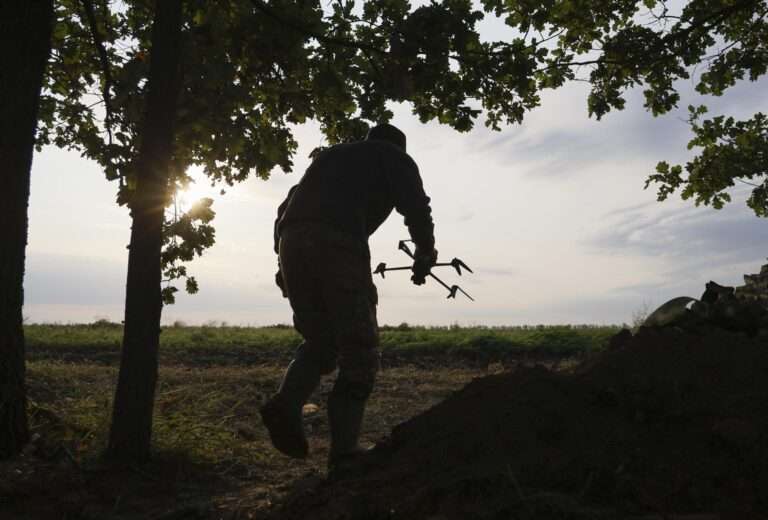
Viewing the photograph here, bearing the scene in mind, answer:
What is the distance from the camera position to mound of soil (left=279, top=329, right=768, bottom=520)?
9.70ft

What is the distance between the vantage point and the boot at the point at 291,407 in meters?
4.62

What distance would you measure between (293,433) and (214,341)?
1170 centimetres

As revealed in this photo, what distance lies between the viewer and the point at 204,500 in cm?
462

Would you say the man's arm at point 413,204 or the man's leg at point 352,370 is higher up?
the man's arm at point 413,204

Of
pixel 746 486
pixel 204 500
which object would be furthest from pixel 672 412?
pixel 204 500

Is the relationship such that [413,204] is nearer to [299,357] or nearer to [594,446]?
[299,357]

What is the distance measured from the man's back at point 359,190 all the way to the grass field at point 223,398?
187 centimetres

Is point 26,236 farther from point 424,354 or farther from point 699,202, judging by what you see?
point 699,202

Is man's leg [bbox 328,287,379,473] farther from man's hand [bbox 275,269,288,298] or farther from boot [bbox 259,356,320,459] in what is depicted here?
man's hand [bbox 275,269,288,298]

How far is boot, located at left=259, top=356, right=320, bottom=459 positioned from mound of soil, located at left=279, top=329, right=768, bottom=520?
0.74m

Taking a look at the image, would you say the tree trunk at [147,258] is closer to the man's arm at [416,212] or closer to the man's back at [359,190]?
the man's back at [359,190]

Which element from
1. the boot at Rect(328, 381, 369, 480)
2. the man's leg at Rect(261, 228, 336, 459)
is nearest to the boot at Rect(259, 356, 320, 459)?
the man's leg at Rect(261, 228, 336, 459)

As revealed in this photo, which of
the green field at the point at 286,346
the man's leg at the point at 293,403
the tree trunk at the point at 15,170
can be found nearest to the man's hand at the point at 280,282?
the man's leg at the point at 293,403

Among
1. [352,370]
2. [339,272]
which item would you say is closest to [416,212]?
[339,272]
